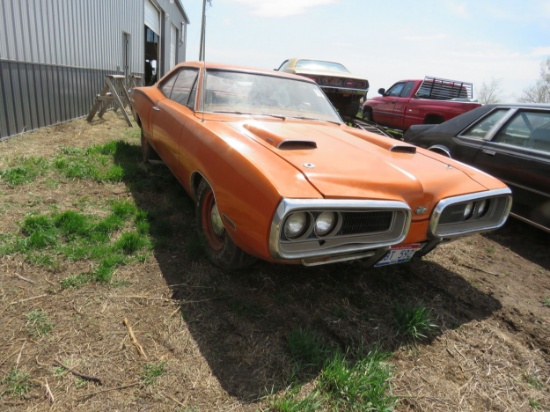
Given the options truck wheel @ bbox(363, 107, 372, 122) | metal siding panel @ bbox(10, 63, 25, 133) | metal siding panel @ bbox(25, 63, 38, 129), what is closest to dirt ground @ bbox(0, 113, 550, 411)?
metal siding panel @ bbox(10, 63, 25, 133)

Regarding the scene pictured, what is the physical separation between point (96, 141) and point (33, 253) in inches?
146

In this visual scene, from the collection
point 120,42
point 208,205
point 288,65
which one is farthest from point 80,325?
point 120,42

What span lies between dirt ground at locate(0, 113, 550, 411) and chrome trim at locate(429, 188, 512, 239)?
544 millimetres

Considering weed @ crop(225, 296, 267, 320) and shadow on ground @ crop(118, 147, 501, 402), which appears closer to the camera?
shadow on ground @ crop(118, 147, 501, 402)

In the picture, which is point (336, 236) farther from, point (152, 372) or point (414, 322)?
point (152, 372)

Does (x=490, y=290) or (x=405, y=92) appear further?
(x=405, y=92)

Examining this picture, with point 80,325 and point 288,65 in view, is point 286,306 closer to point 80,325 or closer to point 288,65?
point 80,325

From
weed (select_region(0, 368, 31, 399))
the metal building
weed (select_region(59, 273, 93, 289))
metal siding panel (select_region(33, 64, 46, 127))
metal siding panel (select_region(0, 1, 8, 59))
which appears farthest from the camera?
metal siding panel (select_region(33, 64, 46, 127))

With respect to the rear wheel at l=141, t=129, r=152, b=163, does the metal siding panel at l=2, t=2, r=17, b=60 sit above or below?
above

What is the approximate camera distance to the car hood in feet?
6.62

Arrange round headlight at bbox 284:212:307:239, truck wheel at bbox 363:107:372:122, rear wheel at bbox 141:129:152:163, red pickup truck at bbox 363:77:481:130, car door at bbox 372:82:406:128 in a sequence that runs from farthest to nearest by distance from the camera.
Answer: truck wheel at bbox 363:107:372:122, car door at bbox 372:82:406:128, red pickup truck at bbox 363:77:481:130, rear wheel at bbox 141:129:152:163, round headlight at bbox 284:212:307:239

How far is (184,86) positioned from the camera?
379 centimetres

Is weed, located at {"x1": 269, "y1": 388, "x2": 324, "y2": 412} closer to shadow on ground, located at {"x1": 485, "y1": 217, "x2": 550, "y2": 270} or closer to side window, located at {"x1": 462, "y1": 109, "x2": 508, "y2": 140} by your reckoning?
shadow on ground, located at {"x1": 485, "y1": 217, "x2": 550, "y2": 270}

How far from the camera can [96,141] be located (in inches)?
232
